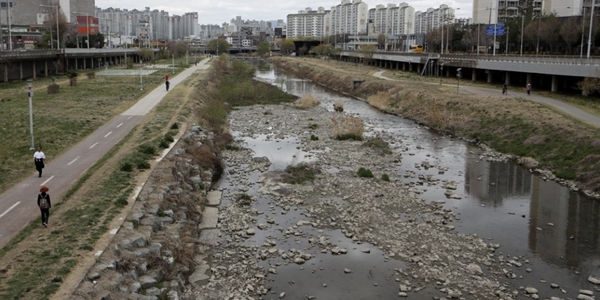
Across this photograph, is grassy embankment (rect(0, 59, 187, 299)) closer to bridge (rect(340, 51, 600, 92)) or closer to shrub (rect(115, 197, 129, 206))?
shrub (rect(115, 197, 129, 206))

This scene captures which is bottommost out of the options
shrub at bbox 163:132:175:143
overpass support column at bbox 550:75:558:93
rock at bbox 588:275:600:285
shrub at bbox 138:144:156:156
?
rock at bbox 588:275:600:285

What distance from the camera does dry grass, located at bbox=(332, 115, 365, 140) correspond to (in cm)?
4388

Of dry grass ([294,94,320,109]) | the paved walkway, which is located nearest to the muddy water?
the paved walkway

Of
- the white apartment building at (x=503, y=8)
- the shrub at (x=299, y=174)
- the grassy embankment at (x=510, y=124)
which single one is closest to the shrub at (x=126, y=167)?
the shrub at (x=299, y=174)

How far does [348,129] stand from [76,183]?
25.3m

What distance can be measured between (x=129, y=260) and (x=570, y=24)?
9029 centimetres

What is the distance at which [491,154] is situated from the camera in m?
39.1

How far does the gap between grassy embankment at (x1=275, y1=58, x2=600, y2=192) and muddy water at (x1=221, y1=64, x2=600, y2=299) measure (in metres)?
2.28

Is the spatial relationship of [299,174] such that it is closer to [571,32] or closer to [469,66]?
[469,66]

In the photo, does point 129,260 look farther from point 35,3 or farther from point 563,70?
point 35,3

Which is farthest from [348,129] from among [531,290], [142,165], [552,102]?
[531,290]

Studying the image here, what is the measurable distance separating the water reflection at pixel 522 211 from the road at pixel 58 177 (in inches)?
669

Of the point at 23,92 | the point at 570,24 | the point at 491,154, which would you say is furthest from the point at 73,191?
the point at 570,24

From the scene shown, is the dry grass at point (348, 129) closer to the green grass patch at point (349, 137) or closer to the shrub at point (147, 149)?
the green grass patch at point (349, 137)
